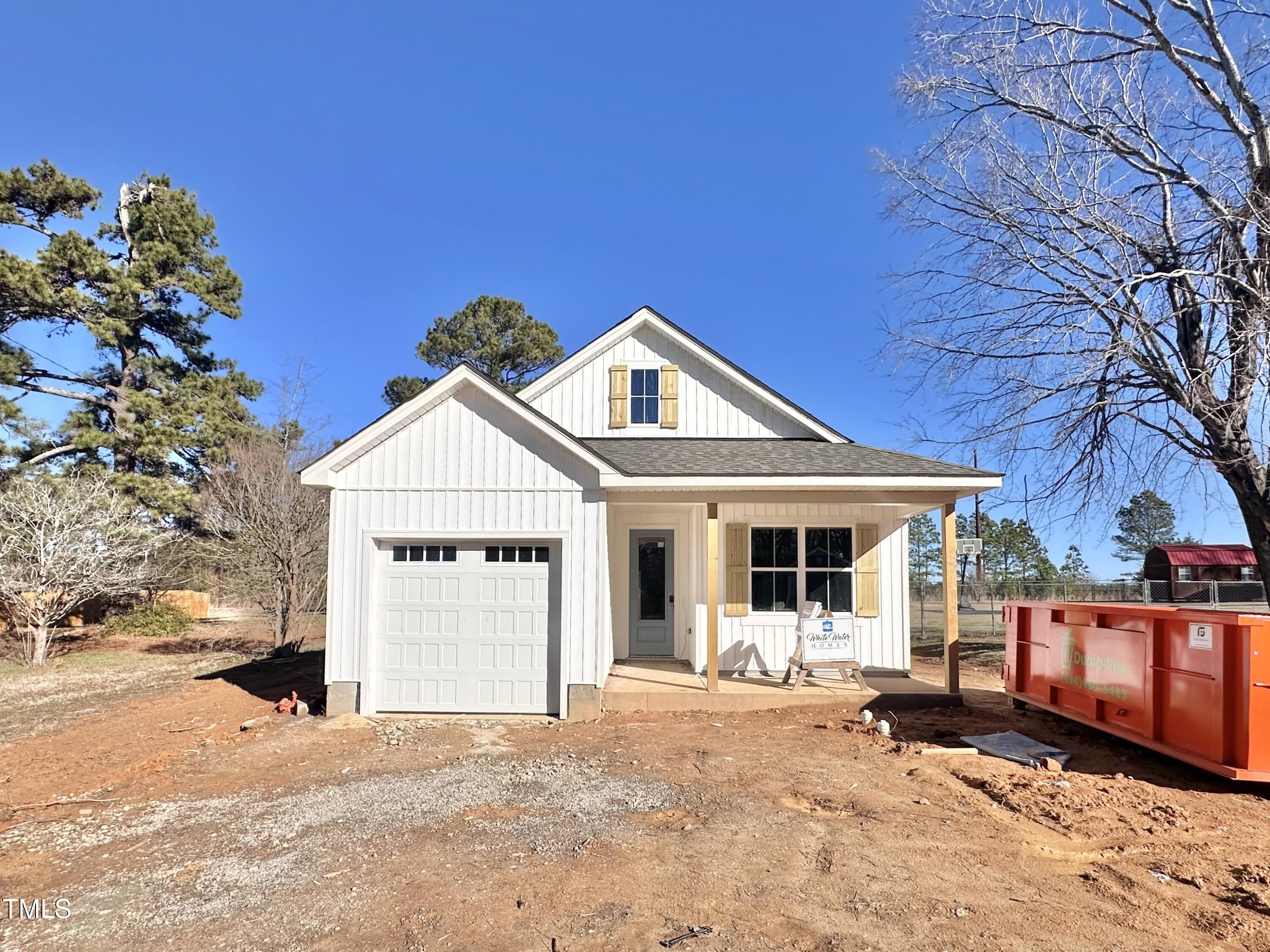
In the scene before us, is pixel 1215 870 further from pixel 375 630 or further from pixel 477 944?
pixel 375 630

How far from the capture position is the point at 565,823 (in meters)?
5.16

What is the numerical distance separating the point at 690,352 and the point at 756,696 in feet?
19.8

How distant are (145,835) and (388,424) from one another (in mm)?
5112

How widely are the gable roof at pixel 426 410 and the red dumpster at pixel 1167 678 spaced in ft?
18.2

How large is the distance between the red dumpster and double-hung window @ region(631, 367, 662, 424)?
6.67m

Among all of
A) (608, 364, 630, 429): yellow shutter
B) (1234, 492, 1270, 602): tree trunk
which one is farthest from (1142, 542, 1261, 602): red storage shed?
(608, 364, 630, 429): yellow shutter

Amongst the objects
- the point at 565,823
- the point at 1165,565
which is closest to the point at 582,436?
the point at 565,823

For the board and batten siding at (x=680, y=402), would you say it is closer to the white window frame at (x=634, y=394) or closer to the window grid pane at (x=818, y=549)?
the white window frame at (x=634, y=394)

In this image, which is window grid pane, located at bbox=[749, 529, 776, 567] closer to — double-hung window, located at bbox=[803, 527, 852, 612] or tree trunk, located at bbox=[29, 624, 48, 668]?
double-hung window, located at bbox=[803, 527, 852, 612]

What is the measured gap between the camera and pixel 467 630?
8.98 m

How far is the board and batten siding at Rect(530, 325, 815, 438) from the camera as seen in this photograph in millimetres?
12297

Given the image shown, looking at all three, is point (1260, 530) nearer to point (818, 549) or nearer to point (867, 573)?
point (867, 573)

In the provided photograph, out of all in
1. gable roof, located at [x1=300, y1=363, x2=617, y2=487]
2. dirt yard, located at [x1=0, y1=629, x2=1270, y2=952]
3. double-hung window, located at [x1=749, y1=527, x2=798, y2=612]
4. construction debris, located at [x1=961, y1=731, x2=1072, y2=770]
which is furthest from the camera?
double-hung window, located at [x1=749, y1=527, x2=798, y2=612]

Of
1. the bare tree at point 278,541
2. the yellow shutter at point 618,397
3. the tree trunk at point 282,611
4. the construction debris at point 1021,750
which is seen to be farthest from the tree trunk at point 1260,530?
the tree trunk at point 282,611
